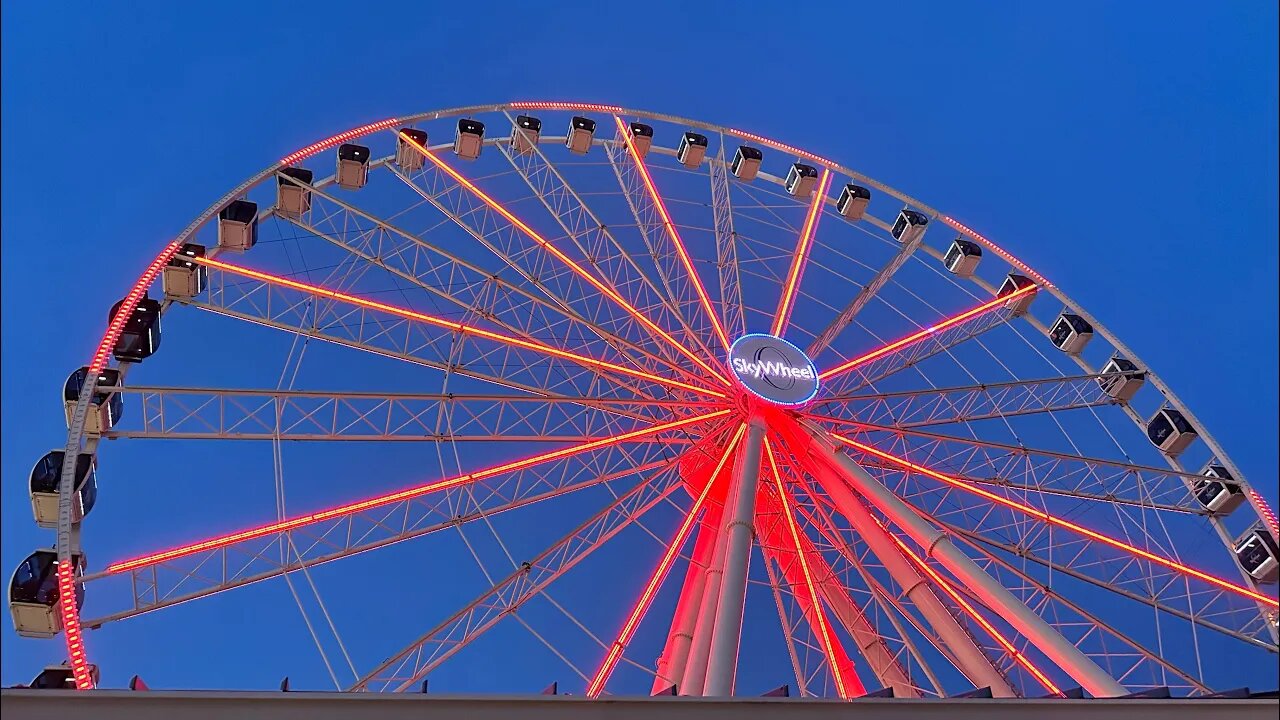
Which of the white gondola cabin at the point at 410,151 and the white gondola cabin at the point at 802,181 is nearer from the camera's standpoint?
the white gondola cabin at the point at 410,151

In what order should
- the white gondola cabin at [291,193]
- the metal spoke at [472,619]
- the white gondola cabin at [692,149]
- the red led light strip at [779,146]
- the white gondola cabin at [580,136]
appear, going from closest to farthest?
1. the metal spoke at [472,619]
2. the white gondola cabin at [291,193]
3. the white gondola cabin at [580,136]
4. the red led light strip at [779,146]
5. the white gondola cabin at [692,149]

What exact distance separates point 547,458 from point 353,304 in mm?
3468

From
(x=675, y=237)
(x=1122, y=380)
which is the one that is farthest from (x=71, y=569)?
(x=1122, y=380)

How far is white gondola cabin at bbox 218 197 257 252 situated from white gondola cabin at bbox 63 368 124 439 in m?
2.94

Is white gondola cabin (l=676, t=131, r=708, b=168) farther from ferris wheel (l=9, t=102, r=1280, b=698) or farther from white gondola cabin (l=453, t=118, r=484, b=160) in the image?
white gondola cabin (l=453, t=118, r=484, b=160)

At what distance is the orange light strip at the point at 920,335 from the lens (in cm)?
1728

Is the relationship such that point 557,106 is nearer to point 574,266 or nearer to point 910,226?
point 574,266

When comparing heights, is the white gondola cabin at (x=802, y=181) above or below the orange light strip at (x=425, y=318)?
above

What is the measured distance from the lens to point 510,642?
4372 centimetres

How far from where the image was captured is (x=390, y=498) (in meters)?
13.4

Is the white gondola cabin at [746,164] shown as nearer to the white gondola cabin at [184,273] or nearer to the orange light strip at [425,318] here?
the orange light strip at [425,318]

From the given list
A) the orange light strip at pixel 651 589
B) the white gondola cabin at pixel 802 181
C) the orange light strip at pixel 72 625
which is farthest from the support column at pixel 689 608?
the white gondola cabin at pixel 802 181

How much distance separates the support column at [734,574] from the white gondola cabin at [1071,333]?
8573 millimetres

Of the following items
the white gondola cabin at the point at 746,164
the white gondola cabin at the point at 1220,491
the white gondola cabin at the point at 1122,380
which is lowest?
the white gondola cabin at the point at 1220,491
